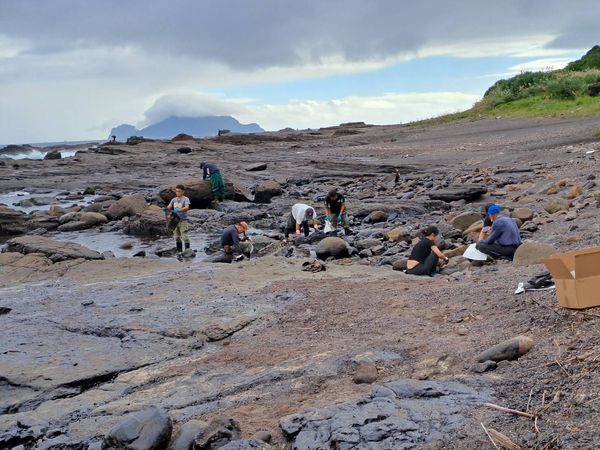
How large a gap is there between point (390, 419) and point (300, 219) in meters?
11.5

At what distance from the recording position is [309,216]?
16.4 metres

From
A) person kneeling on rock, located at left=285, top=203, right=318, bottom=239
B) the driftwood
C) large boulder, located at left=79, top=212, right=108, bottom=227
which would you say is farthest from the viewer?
large boulder, located at left=79, top=212, right=108, bottom=227

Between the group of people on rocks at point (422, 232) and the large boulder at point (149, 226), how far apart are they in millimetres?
2963

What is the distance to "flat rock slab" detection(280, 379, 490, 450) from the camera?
15.2ft

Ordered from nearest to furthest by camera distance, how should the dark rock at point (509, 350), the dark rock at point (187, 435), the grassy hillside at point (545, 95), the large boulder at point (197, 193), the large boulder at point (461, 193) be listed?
the dark rock at point (187, 435) < the dark rock at point (509, 350) < the large boulder at point (461, 193) < the large boulder at point (197, 193) < the grassy hillside at point (545, 95)

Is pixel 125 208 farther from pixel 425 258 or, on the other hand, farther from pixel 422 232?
pixel 425 258

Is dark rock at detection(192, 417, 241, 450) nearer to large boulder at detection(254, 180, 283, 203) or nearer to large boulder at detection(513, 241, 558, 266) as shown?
large boulder at detection(513, 241, 558, 266)

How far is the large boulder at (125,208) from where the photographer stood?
22.6 meters

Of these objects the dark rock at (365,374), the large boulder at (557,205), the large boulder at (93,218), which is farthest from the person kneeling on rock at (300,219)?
the dark rock at (365,374)

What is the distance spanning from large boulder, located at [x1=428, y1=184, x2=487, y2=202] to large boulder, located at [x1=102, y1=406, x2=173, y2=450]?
1522 centimetres

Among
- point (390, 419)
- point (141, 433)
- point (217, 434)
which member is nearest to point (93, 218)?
point (141, 433)

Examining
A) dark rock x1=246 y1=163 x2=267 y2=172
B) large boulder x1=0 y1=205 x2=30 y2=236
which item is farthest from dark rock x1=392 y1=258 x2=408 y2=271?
dark rock x1=246 y1=163 x2=267 y2=172

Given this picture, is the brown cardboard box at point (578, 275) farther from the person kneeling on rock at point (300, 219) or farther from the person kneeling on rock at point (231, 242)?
the person kneeling on rock at point (300, 219)

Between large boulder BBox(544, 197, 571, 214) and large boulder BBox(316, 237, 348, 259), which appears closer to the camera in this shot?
large boulder BBox(316, 237, 348, 259)
